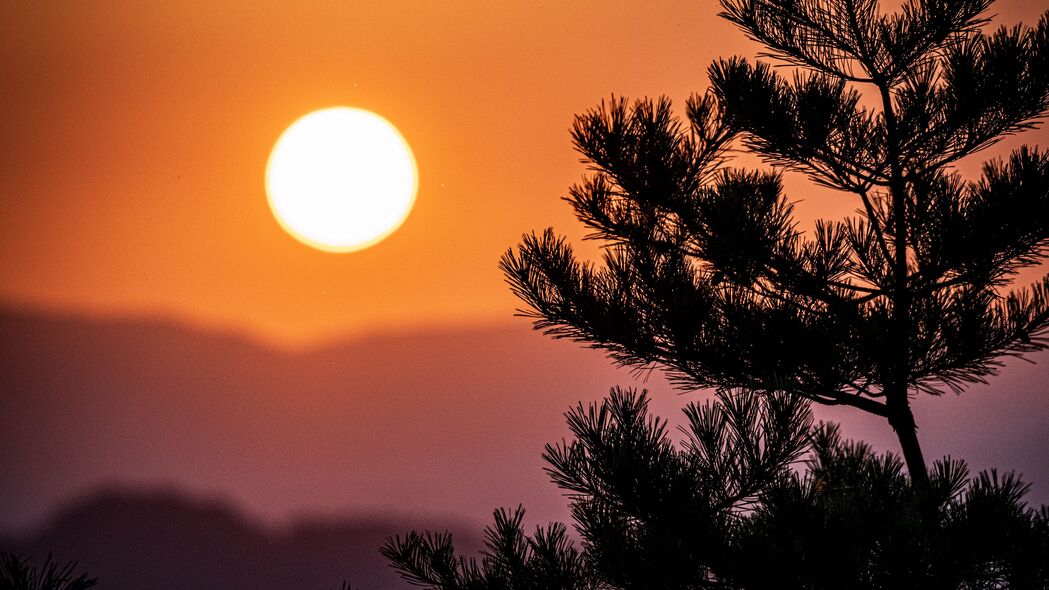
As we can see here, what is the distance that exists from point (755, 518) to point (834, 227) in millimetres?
932

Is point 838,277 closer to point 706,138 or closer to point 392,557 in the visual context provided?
point 706,138

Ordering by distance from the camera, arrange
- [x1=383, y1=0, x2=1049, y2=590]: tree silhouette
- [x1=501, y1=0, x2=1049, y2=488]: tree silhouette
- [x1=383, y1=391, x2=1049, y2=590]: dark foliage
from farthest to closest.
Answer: [x1=501, y1=0, x2=1049, y2=488]: tree silhouette
[x1=383, y1=0, x2=1049, y2=590]: tree silhouette
[x1=383, y1=391, x2=1049, y2=590]: dark foliage

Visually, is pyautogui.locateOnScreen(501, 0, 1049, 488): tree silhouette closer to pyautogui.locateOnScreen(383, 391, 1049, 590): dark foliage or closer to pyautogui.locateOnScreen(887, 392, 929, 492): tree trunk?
pyautogui.locateOnScreen(887, 392, 929, 492): tree trunk

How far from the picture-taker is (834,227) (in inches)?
73.0

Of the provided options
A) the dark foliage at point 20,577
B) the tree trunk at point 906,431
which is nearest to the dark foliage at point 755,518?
the tree trunk at point 906,431

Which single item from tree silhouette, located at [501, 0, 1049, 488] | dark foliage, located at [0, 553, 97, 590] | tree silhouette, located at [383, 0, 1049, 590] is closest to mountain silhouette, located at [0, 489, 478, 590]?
tree silhouette, located at [383, 0, 1049, 590]

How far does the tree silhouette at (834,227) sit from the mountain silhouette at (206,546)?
165cm

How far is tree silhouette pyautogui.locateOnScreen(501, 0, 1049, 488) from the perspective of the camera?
5.76 feet

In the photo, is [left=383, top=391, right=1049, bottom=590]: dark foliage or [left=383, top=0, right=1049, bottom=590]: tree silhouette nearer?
[left=383, top=391, right=1049, bottom=590]: dark foliage

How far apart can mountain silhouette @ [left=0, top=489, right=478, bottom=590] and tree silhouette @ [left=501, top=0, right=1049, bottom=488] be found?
165 centimetres

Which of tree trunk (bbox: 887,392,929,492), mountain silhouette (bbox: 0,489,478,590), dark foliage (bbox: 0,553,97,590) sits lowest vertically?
dark foliage (bbox: 0,553,97,590)

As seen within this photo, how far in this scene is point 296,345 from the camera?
321 centimetres

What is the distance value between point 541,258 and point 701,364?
51 cm

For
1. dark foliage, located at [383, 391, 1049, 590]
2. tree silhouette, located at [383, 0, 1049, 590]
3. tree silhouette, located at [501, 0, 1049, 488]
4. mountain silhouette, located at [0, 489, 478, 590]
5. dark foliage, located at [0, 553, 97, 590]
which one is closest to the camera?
dark foliage, located at [0, 553, 97, 590]
